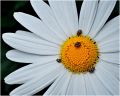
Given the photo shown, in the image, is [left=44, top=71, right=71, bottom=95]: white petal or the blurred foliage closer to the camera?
[left=44, top=71, right=71, bottom=95]: white petal

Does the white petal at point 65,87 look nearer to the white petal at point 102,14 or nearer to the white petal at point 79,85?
the white petal at point 79,85

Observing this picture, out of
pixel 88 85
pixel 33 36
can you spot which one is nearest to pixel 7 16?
pixel 33 36

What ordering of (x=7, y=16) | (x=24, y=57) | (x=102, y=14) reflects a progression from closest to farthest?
(x=102, y=14) → (x=24, y=57) → (x=7, y=16)

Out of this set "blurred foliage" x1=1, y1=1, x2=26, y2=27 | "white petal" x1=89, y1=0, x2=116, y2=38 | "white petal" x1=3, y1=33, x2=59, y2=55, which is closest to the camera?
"white petal" x1=89, y1=0, x2=116, y2=38

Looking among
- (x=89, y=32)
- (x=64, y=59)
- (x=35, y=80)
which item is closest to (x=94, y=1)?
(x=89, y=32)

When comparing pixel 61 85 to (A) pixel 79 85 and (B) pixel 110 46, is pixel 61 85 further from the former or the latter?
(B) pixel 110 46

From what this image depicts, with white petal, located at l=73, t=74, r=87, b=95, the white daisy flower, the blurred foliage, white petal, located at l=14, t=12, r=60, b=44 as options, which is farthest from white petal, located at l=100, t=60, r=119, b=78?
the blurred foliage

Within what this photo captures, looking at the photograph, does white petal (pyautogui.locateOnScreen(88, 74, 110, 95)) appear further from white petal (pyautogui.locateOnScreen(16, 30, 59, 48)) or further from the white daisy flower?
white petal (pyautogui.locateOnScreen(16, 30, 59, 48))

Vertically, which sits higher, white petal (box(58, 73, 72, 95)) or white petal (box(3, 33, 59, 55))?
white petal (box(3, 33, 59, 55))

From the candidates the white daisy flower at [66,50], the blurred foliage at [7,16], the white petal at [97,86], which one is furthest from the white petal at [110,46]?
the blurred foliage at [7,16]
